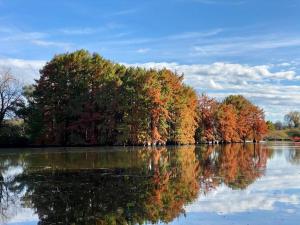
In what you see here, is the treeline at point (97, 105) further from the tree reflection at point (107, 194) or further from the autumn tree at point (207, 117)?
the tree reflection at point (107, 194)

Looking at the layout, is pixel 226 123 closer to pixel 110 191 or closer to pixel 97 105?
pixel 97 105

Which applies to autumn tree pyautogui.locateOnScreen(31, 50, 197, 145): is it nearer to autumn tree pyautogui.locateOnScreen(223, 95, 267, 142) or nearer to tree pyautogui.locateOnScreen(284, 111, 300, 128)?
autumn tree pyautogui.locateOnScreen(223, 95, 267, 142)

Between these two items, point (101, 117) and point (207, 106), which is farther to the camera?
point (207, 106)

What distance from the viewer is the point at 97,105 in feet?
184

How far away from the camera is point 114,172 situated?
20984 mm

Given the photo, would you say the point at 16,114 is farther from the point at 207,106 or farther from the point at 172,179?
the point at 172,179

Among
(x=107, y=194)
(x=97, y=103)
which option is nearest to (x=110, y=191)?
(x=107, y=194)

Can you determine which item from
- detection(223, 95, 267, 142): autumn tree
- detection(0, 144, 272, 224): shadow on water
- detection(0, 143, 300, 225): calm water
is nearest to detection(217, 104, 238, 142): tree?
detection(223, 95, 267, 142): autumn tree

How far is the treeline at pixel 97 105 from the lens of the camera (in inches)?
2149

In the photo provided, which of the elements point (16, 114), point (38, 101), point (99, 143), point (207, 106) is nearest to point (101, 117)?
point (99, 143)

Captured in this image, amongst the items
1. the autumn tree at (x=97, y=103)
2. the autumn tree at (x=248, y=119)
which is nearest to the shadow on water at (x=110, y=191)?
the autumn tree at (x=97, y=103)

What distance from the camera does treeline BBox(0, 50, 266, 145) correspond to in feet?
179

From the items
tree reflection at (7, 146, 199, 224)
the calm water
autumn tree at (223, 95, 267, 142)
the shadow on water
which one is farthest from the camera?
autumn tree at (223, 95, 267, 142)

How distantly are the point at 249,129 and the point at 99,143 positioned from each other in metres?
42.4
